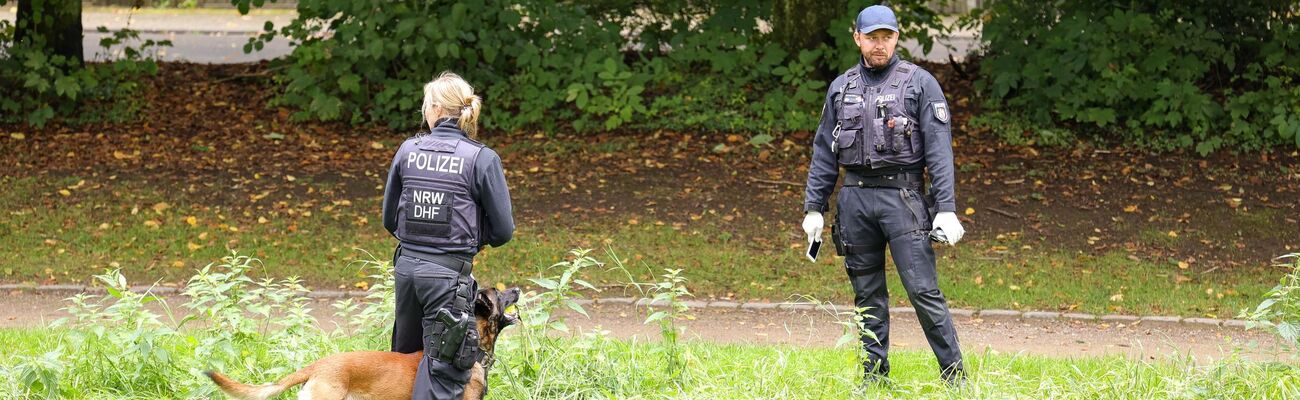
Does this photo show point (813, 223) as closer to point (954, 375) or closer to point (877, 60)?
point (877, 60)

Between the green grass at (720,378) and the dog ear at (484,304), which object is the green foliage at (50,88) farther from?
the dog ear at (484,304)

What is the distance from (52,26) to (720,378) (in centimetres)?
1051

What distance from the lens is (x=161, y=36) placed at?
22188 millimetres

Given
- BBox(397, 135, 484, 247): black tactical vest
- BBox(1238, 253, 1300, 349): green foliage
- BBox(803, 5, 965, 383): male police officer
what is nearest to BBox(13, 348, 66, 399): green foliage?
BBox(397, 135, 484, 247): black tactical vest

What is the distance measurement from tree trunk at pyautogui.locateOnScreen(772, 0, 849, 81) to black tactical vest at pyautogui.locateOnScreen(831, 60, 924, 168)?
25.8ft

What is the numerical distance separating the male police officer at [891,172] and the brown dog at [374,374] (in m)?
1.64

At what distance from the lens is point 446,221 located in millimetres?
4562

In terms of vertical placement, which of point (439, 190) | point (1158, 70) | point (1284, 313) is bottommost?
point (1284, 313)

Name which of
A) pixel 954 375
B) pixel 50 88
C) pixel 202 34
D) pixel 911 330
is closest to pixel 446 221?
pixel 954 375

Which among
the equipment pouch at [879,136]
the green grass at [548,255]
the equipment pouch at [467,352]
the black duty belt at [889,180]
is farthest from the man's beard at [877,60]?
the green grass at [548,255]

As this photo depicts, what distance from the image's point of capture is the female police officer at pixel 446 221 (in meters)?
4.54

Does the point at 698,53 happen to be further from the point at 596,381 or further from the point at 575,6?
the point at 596,381

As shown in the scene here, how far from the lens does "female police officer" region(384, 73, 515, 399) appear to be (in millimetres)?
4539

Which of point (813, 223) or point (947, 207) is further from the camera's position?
point (813, 223)
